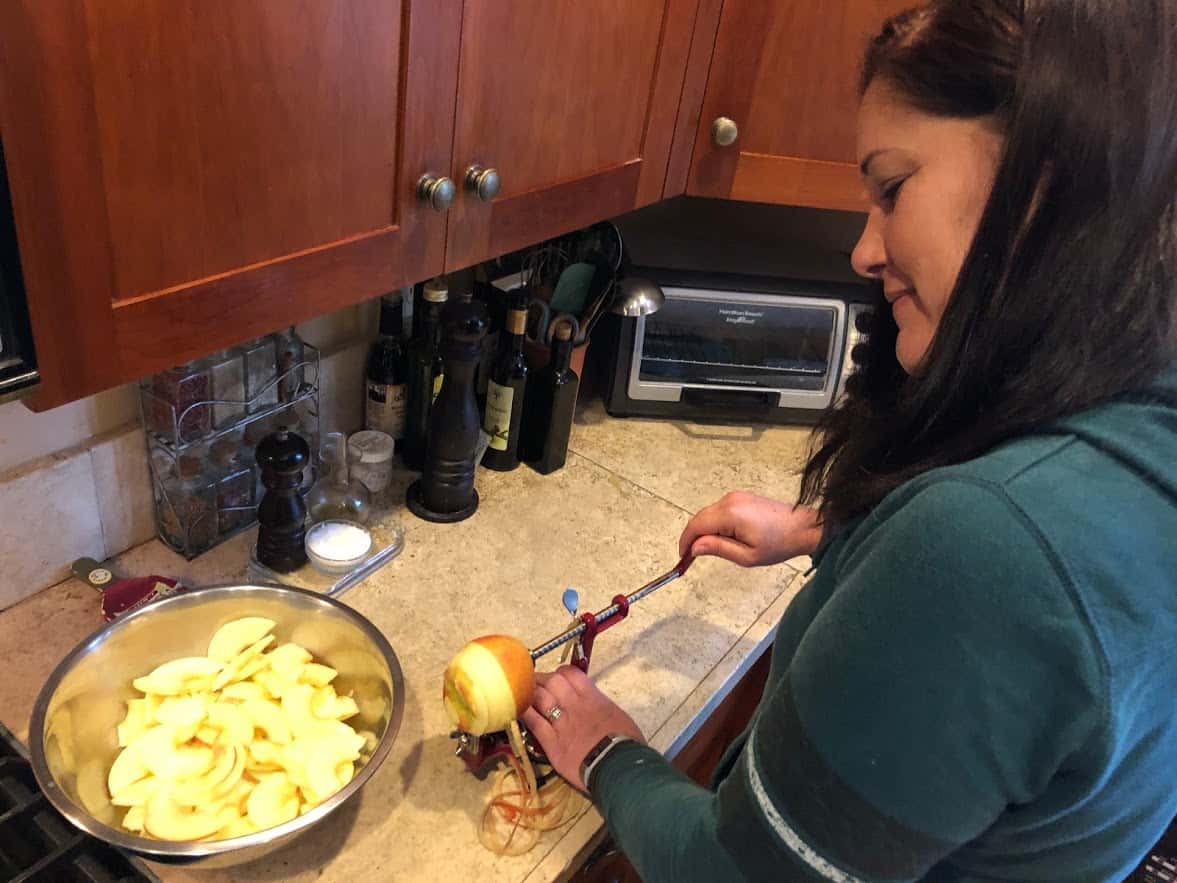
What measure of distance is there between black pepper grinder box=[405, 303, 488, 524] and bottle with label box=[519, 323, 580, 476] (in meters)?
0.13

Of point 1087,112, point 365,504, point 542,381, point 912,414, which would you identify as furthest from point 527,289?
point 1087,112

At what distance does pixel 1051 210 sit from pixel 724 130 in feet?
2.32

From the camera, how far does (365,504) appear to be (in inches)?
48.1

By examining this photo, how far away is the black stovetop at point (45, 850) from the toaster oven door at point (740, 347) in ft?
3.25

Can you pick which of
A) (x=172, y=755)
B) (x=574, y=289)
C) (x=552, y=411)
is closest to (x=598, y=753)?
(x=172, y=755)

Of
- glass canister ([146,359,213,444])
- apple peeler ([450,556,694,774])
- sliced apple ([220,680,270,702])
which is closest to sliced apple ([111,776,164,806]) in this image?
sliced apple ([220,680,270,702])

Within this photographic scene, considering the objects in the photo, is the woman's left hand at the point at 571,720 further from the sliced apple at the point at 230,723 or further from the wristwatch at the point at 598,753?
the sliced apple at the point at 230,723

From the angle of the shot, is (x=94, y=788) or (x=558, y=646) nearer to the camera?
(x=94, y=788)

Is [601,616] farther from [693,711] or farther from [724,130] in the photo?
Result: [724,130]

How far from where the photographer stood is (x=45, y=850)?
31.1 inches

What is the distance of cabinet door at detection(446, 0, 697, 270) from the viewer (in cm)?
85

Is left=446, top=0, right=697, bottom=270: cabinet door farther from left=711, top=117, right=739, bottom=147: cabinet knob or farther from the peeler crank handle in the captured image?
the peeler crank handle

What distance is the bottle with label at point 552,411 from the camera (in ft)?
4.44

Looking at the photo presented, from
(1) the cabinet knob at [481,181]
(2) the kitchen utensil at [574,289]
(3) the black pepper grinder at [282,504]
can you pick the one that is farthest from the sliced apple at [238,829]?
(2) the kitchen utensil at [574,289]
